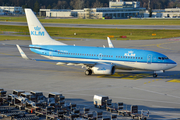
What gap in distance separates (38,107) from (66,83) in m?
14.2

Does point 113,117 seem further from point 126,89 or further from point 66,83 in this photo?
point 66,83

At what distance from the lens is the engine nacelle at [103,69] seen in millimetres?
44562

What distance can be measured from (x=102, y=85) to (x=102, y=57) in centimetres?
763

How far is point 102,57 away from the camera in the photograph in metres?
47.5

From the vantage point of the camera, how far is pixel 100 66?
1784 inches

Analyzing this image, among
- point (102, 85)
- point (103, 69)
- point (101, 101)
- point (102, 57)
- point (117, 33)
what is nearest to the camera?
point (101, 101)

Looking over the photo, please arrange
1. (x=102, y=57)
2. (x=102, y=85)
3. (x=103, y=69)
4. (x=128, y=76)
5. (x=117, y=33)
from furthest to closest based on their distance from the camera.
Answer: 1. (x=117, y=33)
2. (x=128, y=76)
3. (x=102, y=57)
4. (x=103, y=69)
5. (x=102, y=85)

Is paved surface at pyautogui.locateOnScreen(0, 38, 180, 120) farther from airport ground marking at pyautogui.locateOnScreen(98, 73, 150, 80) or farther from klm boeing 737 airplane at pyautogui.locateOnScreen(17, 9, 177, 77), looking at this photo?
klm boeing 737 airplane at pyautogui.locateOnScreen(17, 9, 177, 77)

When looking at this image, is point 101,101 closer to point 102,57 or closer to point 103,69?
point 103,69

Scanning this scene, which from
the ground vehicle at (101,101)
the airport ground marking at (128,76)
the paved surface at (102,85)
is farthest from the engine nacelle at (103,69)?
the ground vehicle at (101,101)

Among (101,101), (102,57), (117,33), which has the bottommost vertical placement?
(101,101)

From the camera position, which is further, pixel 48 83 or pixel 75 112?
pixel 48 83

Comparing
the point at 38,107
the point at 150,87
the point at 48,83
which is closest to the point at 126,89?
the point at 150,87

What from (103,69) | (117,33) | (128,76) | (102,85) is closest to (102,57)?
(103,69)
